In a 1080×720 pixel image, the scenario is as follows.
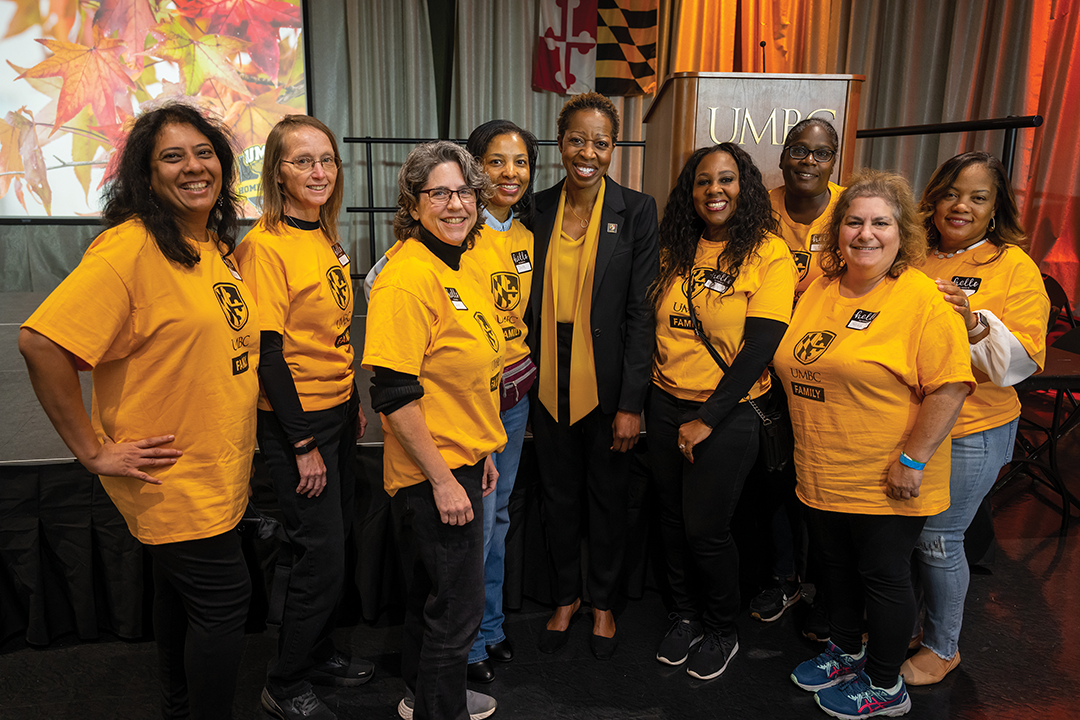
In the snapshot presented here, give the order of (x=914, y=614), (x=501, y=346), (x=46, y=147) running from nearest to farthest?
(x=501, y=346) → (x=914, y=614) → (x=46, y=147)

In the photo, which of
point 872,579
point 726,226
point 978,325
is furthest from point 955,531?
point 726,226

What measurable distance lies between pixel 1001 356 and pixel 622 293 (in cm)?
104

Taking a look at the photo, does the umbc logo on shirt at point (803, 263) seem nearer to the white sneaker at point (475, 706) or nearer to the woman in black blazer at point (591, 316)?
the woman in black blazer at point (591, 316)

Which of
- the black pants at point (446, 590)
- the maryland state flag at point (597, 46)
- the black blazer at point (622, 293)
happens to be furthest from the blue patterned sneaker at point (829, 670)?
the maryland state flag at point (597, 46)

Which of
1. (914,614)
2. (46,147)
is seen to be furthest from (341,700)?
(46,147)

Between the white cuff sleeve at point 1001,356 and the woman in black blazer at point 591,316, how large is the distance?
898 millimetres

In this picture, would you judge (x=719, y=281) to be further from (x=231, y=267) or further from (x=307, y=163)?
(x=231, y=267)

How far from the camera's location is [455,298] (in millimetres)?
1517

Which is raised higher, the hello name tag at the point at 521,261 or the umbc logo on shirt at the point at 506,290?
the hello name tag at the point at 521,261

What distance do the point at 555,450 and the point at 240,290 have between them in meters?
1.06

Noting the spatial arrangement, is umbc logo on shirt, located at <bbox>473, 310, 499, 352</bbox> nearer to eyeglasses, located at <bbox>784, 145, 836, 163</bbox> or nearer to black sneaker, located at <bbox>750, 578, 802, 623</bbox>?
eyeglasses, located at <bbox>784, 145, 836, 163</bbox>

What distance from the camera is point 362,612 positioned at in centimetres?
238

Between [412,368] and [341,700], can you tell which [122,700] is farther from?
[412,368]

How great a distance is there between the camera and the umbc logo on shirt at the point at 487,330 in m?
1.57
